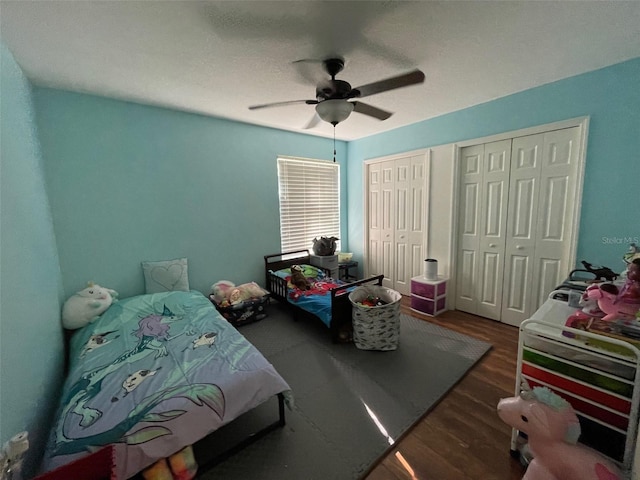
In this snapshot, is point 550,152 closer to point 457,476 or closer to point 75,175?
point 457,476

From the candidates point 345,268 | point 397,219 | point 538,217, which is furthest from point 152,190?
point 538,217

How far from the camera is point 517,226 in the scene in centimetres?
283

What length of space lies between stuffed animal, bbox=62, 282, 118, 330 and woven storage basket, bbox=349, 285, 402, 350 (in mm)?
2344

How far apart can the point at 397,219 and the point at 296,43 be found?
2.81m

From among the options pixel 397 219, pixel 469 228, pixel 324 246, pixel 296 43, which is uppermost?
pixel 296 43

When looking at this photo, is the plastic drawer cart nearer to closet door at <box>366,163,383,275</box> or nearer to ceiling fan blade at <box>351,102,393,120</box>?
closet door at <box>366,163,383,275</box>

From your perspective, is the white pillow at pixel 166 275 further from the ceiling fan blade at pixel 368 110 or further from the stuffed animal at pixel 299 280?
the ceiling fan blade at pixel 368 110

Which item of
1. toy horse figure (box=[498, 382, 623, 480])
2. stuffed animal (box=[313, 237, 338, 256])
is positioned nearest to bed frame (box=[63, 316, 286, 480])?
toy horse figure (box=[498, 382, 623, 480])

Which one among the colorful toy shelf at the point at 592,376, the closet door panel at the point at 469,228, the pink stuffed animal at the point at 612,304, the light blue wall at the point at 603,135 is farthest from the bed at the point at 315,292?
the light blue wall at the point at 603,135

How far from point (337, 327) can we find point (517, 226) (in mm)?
2272

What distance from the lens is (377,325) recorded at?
7.97ft

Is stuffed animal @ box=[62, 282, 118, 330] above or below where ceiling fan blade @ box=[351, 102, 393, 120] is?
below

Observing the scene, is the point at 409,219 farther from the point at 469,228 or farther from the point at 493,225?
the point at 493,225

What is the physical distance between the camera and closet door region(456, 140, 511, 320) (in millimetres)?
2926
